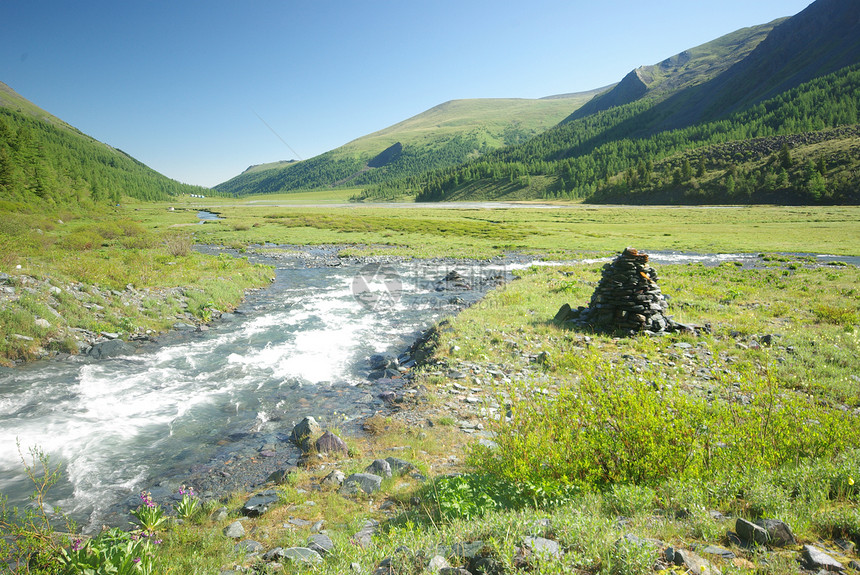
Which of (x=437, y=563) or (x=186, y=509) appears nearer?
(x=437, y=563)

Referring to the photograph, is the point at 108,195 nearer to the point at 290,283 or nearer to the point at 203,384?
the point at 290,283

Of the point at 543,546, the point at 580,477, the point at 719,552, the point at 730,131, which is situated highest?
the point at 730,131

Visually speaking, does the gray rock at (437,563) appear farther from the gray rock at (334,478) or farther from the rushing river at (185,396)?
the rushing river at (185,396)

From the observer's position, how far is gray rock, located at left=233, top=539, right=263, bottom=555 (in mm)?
5003

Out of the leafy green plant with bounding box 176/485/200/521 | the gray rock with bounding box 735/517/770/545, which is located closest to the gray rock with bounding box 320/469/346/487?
the leafy green plant with bounding box 176/485/200/521

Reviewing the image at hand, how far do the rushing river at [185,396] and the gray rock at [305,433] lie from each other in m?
0.47

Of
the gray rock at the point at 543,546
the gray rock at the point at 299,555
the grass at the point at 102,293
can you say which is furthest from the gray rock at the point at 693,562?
the grass at the point at 102,293

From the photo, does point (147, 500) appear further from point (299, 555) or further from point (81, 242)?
point (81, 242)

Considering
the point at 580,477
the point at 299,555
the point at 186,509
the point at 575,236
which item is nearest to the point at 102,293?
the point at 186,509

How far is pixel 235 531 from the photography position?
550 cm

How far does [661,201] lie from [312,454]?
152 m

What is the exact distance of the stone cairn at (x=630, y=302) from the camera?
A: 14891 millimetres

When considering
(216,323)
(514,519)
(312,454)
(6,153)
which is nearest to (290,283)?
(216,323)

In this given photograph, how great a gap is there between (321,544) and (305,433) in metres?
4.03
